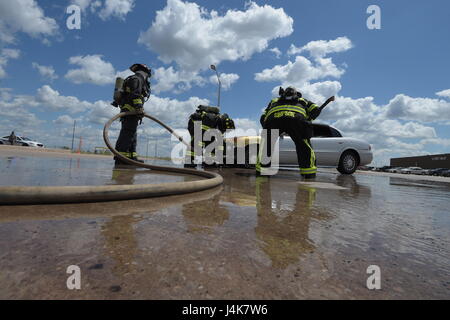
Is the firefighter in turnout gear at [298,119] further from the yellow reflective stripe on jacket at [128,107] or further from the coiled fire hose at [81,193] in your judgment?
the yellow reflective stripe on jacket at [128,107]

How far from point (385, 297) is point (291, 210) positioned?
99cm

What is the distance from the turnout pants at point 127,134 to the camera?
4.80 metres

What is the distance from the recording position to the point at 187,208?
1533 millimetres

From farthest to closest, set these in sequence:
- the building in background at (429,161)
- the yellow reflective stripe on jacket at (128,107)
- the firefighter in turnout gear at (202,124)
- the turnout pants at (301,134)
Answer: the building in background at (429,161) < the firefighter in turnout gear at (202,124) < the yellow reflective stripe on jacket at (128,107) < the turnout pants at (301,134)

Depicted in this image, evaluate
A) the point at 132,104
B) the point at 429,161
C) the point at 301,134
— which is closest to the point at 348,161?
the point at 301,134

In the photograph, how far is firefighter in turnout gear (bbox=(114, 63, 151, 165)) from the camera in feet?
15.6

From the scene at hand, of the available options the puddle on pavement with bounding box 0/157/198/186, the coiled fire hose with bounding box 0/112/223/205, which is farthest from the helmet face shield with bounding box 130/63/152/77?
the coiled fire hose with bounding box 0/112/223/205

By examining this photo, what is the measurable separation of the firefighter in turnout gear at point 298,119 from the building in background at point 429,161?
177 ft

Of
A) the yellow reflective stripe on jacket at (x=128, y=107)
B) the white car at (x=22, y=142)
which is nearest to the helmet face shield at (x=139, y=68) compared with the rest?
the yellow reflective stripe on jacket at (x=128, y=107)

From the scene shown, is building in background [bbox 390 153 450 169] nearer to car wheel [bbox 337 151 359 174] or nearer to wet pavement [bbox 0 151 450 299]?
car wheel [bbox 337 151 359 174]

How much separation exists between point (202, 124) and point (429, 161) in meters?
59.1
